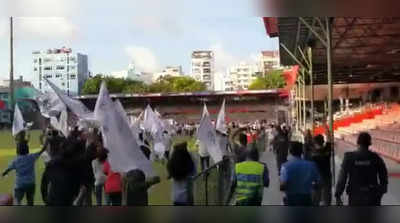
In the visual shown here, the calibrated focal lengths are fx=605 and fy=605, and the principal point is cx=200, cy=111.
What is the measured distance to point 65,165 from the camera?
782cm

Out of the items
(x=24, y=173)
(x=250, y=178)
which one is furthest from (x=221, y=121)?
(x=250, y=178)

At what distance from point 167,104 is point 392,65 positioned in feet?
61.8

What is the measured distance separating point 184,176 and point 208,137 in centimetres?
502

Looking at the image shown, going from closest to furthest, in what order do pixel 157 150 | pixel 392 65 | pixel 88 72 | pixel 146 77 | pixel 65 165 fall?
pixel 65 165 < pixel 88 72 < pixel 146 77 < pixel 157 150 < pixel 392 65

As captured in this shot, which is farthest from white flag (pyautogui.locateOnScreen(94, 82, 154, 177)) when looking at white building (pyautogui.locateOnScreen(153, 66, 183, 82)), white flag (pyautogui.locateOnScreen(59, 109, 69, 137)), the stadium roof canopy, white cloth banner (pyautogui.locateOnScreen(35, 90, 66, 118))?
the stadium roof canopy

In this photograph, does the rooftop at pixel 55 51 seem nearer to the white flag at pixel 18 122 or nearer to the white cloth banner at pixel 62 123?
the white cloth banner at pixel 62 123

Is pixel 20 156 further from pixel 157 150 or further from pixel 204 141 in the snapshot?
pixel 157 150

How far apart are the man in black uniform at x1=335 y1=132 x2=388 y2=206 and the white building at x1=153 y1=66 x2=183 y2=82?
4.99 m

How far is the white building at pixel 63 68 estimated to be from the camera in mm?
11062

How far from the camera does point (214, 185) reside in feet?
28.5

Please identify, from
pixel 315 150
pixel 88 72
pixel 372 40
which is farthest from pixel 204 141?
pixel 372 40

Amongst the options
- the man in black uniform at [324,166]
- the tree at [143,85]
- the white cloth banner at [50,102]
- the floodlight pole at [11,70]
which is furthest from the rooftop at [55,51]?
the man in black uniform at [324,166]

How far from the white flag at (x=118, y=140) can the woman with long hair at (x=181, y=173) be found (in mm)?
779

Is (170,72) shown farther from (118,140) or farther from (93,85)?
(118,140)
